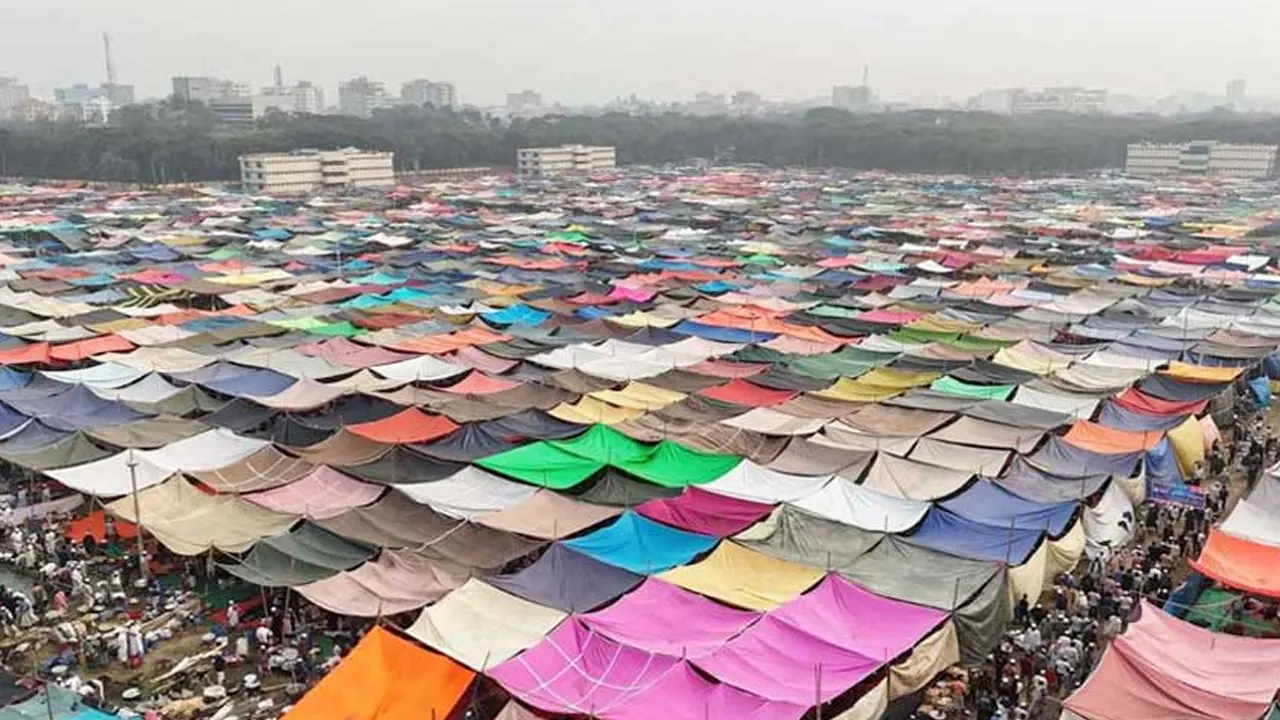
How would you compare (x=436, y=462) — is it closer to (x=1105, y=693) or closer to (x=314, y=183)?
(x=1105, y=693)

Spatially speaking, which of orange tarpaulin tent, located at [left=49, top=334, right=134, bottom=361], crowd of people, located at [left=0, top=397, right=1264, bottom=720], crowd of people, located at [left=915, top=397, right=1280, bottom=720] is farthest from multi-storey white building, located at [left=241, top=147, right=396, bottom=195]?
crowd of people, located at [left=915, top=397, right=1280, bottom=720]

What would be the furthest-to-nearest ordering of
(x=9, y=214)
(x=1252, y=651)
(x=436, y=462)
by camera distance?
(x=9, y=214)
(x=436, y=462)
(x=1252, y=651)

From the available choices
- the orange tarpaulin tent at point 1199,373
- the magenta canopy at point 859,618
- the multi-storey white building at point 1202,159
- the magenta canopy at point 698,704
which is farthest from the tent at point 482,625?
the multi-storey white building at point 1202,159

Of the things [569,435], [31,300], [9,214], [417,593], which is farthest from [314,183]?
[417,593]

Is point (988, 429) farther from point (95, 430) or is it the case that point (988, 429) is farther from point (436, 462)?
point (95, 430)

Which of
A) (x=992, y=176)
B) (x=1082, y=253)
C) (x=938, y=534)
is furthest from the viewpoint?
(x=992, y=176)

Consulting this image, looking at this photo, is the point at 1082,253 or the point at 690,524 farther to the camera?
the point at 1082,253
